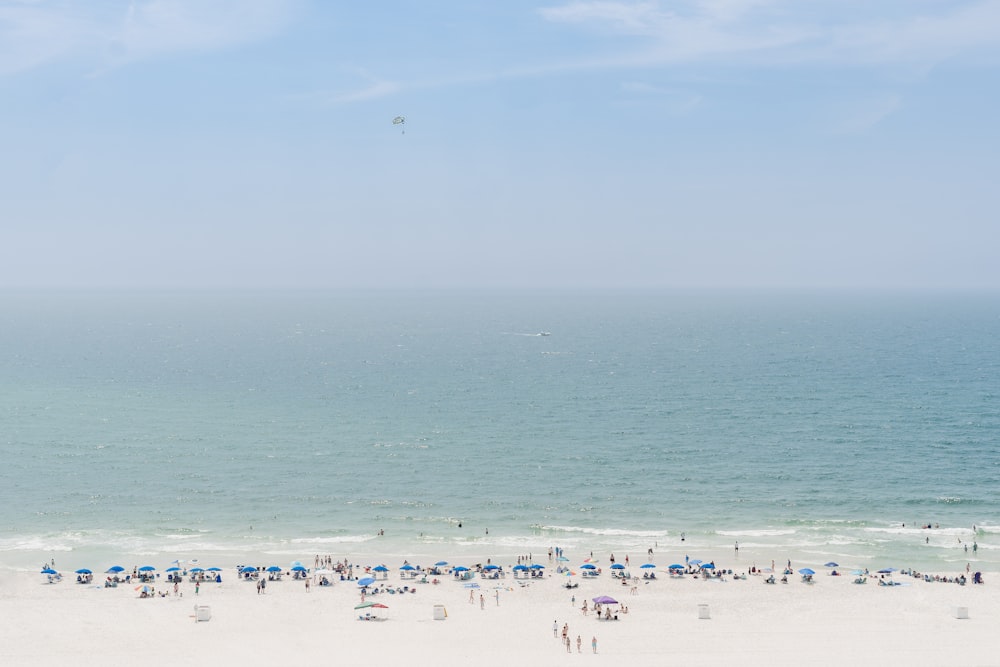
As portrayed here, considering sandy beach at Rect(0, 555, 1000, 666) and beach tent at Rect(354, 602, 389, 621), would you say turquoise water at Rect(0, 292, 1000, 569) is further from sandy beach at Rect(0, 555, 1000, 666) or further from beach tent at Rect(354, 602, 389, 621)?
beach tent at Rect(354, 602, 389, 621)

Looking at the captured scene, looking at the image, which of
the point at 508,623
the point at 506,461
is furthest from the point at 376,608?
the point at 506,461

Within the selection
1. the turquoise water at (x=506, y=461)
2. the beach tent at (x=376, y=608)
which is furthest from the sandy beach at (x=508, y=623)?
the turquoise water at (x=506, y=461)

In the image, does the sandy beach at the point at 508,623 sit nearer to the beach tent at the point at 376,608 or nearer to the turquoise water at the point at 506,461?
the beach tent at the point at 376,608

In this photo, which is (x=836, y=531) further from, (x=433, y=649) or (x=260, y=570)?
(x=260, y=570)

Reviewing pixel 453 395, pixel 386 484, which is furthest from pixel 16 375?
pixel 386 484

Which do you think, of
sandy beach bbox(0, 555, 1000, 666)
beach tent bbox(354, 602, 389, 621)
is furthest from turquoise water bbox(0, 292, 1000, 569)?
beach tent bbox(354, 602, 389, 621)
